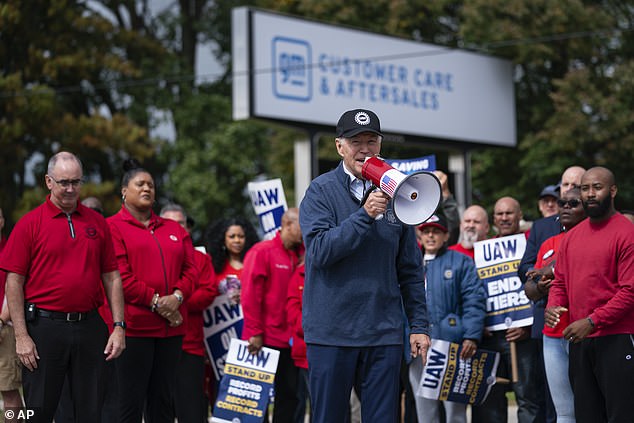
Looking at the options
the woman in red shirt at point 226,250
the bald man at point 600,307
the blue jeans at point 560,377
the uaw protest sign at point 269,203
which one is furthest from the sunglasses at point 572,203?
the uaw protest sign at point 269,203

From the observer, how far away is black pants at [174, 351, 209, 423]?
8492mm

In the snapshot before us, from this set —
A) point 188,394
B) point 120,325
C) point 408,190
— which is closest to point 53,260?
point 120,325

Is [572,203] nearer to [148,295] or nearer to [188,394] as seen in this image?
[148,295]

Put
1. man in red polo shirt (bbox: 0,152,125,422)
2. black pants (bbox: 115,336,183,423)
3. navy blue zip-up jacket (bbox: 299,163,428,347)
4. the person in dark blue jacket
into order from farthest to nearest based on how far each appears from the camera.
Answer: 1. the person in dark blue jacket
2. black pants (bbox: 115,336,183,423)
3. man in red polo shirt (bbox: 0,152,125,422)
4. navy blue zip-up jacket (bbox: 299,163,428,347)

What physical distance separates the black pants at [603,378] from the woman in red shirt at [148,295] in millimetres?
2931

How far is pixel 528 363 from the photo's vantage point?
29.3ft

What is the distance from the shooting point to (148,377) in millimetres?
7793

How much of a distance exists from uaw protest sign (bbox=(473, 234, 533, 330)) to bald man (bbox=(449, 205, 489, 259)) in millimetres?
437

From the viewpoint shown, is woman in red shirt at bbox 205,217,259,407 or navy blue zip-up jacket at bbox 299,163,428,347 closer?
navy blue zip-up jacket at bbox 299,163,428,347

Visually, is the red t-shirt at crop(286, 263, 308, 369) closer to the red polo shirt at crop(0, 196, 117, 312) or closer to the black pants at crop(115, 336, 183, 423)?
the black pants at crop(115, 336, 183, 423)

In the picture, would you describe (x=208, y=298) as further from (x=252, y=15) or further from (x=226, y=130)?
(x=226, y=130)

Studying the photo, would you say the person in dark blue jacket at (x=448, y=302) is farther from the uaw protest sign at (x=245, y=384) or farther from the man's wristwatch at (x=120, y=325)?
the man's wristwatch at (x=120, y=325)

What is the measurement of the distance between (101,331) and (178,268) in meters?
1.14

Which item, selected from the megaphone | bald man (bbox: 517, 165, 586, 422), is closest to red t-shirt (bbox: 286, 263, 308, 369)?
bald man (bbox: 517, 165, 586, 422)
